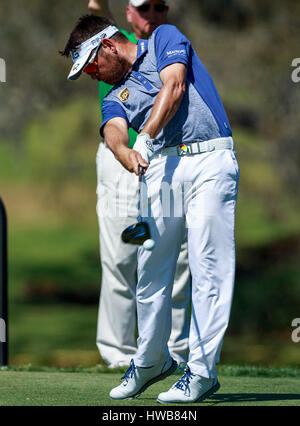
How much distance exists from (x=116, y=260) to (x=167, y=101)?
2122 millimetres

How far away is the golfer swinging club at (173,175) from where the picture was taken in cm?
439

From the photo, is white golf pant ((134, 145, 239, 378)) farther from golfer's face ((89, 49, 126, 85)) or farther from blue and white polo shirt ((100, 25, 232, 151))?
golfer's face ((89, 49, 126, 85))

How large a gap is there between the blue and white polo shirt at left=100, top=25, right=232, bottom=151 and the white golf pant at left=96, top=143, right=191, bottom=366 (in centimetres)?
161

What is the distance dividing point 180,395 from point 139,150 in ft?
3.71

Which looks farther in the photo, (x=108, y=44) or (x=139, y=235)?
(x=108, y=44)

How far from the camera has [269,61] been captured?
11211 millimetres

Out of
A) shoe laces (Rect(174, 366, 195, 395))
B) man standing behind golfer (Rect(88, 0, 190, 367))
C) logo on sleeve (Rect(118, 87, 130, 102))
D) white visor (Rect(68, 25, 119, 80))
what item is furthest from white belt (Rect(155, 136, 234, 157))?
man standing behind golfer (Rect(88, 0, 190, 367))

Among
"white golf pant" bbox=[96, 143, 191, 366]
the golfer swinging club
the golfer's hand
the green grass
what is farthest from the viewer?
"white golf pant" bbox=[96, 143, 191, 366]

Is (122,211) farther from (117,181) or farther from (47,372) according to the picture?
(47,372)

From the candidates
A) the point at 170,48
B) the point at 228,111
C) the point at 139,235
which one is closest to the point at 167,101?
the point at 170,48

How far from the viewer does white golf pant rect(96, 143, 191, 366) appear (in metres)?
6.18

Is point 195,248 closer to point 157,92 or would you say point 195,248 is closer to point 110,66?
point 157,92

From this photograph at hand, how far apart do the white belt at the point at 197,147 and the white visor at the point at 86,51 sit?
55cm

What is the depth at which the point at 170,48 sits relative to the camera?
443 centimetres
